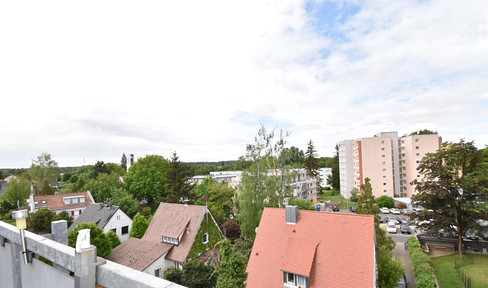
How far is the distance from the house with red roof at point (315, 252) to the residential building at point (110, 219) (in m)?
18.0

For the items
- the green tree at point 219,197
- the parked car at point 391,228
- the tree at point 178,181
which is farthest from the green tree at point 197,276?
the parked car at point 391,228

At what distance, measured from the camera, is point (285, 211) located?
13.8 m

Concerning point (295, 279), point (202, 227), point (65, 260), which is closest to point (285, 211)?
point (295, 279)

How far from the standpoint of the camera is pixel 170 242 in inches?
754

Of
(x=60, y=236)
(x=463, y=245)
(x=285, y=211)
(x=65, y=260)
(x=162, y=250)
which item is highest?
(x=65, y=260)

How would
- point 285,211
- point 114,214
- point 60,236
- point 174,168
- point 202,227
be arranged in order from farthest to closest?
point 174,168 < point 114,214 < point 202,227 < point 285,211 < point 60,236

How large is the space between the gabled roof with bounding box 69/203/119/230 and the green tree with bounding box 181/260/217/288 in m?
13.7

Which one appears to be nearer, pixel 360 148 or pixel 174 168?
pixel 174 168

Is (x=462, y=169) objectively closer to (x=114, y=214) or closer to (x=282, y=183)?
(x=282, y=183)

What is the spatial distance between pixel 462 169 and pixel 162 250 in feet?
87.5

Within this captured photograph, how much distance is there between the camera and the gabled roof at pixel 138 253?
16.9 meters

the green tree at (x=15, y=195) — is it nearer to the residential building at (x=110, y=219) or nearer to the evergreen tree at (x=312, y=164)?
the residential building at (x=110, y=219)

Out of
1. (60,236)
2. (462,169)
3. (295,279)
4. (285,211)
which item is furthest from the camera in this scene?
(462,169)

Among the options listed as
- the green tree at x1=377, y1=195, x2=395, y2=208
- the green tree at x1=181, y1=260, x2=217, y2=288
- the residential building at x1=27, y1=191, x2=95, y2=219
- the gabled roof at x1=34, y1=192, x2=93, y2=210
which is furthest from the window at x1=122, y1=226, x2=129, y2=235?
the green tree at x1=377, y1=195, x2=395, y2=208
